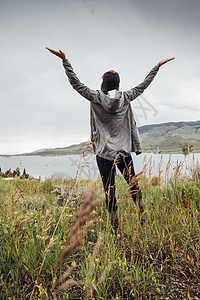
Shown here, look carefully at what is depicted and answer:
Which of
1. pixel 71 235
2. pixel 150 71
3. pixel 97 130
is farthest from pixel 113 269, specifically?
pixel 150 71

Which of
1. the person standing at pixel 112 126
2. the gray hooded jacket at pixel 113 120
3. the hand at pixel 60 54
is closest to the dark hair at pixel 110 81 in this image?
the person standing at pixel 112 126

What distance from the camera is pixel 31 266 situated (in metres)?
1.58

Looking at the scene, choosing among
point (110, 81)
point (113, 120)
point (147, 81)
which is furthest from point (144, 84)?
point (113, 120)

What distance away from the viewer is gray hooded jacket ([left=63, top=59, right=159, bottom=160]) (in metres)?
2.51

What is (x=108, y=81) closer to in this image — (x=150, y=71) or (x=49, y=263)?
(x=150, y=71)

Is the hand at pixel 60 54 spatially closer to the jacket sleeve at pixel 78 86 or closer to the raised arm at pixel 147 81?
the jacket sleeve at pixel 78 86

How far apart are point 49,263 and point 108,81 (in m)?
2.23

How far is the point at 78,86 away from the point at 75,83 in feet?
0.17

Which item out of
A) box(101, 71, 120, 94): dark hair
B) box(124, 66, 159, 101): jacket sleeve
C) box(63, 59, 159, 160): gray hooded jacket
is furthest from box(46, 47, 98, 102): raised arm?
box(124, 66, 159, 101): jacket sleeve

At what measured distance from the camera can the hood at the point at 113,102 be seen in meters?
2.48

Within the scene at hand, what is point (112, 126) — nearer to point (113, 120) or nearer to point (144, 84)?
point (113, 120)

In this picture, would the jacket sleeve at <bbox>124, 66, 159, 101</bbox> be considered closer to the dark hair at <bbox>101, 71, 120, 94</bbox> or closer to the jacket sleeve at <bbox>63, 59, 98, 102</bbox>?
the dark hair at <bbox>101, 71, 120, 94</bbox>

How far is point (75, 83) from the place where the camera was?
2.40 m

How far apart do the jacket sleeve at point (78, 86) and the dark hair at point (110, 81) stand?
0.83 feet
